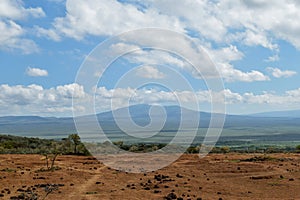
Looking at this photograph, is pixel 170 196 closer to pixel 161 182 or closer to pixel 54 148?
pixel 161 182

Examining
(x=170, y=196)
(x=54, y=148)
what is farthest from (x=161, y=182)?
(x=54, y=148)

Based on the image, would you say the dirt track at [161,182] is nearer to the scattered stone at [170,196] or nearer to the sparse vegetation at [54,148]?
the scattered stone at [170,196]

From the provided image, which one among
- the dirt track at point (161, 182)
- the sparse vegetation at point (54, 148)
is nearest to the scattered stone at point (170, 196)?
the dirt track at point (161, 182)

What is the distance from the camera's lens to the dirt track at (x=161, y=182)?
25281 mm

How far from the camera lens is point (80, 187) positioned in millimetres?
28109

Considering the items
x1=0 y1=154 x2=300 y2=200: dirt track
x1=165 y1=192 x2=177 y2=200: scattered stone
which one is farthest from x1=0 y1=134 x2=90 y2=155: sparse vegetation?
x1=165 y1=192 x2=177 y2=200: scattered stone

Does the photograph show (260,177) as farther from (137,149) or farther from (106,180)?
(137,149)

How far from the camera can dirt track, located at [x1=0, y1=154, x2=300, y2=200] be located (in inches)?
995

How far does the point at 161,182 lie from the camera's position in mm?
29828

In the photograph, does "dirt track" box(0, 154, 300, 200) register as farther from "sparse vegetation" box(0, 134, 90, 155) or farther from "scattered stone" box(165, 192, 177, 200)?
"sparse vegetation" box(0, 134, 90, 155)

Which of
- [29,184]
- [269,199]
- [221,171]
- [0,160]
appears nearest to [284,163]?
[221,171]

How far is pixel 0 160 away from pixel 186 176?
23333 mm

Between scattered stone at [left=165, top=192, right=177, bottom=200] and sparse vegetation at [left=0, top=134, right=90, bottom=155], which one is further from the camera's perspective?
sparse vegetation at [left=0, top=134, right=90, bottom=155]

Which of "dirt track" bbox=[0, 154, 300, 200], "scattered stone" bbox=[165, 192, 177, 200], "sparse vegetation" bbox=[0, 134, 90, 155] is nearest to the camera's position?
"scattered stone" bbox=[165, 192, 177, 200]
